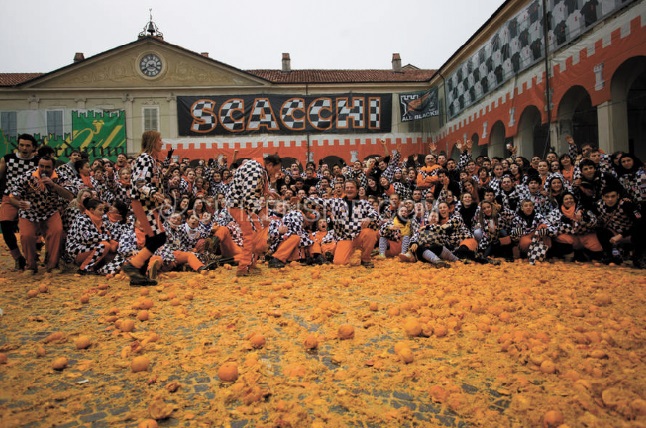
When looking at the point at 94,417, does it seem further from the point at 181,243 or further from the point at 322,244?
the point at 322,244

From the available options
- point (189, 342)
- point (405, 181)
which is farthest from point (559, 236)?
point (189, 342)

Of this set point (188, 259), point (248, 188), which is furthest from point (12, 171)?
point (248, 188)

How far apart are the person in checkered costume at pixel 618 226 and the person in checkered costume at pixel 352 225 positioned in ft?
12.0

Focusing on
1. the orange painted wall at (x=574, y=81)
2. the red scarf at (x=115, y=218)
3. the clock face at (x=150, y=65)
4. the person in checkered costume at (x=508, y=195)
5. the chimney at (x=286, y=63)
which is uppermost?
the chimney at (x=286, y=63)

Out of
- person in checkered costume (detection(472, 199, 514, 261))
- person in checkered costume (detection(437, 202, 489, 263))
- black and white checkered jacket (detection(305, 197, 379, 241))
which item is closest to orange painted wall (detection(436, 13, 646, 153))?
person in checkered costume (detection(472, 199, 514, 261))

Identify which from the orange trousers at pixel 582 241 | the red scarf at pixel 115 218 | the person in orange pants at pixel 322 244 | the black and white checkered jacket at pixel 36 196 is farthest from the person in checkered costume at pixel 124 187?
the orange trousers at pixel 582 241

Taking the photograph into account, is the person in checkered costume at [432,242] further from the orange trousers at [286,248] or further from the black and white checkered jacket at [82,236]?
the black and white checkered jacket at [82,236]

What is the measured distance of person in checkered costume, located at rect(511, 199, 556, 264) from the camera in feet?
22.0

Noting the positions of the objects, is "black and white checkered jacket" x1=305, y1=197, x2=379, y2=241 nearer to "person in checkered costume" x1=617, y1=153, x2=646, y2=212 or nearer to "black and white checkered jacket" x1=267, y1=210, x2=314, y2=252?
"black and white checkered jacket" x1=267, y1=210, x2=314, y2=252

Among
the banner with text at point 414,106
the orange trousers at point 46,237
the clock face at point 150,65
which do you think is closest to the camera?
the orange trousers at point 46,237

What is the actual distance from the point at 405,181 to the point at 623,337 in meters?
7.26

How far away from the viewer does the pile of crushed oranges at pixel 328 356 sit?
6.81 ft

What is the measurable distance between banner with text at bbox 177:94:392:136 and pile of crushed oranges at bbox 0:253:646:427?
50.3ft

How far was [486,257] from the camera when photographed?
7086mm
